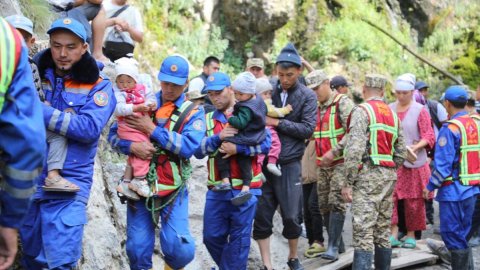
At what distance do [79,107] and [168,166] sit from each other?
1.26 metres

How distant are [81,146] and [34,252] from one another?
0.81 meters

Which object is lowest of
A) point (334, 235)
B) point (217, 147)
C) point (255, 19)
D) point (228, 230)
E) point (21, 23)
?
point (334, 235)

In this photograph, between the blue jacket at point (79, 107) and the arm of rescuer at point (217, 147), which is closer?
the blue jacket at point (79, 107)

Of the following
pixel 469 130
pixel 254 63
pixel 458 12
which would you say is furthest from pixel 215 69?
pixel 458 12

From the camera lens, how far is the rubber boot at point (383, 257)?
23.6ft

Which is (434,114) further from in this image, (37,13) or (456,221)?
(37,13)

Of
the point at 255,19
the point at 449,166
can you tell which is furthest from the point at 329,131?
the point at 255,19

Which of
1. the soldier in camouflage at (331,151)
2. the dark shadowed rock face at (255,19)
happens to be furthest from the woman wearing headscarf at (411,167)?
the dark shadowed rock face at (255,19)

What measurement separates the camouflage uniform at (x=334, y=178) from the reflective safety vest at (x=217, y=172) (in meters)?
1.63

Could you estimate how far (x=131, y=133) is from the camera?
5301 millimetres

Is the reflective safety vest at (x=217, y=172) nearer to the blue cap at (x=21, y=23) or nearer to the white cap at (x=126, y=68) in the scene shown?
the white cap at (x=126, y=68)

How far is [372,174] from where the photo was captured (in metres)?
7.11

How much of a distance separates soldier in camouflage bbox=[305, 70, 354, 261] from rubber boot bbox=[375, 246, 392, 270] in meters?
0.73

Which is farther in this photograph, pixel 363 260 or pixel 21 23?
pixel 363 260
